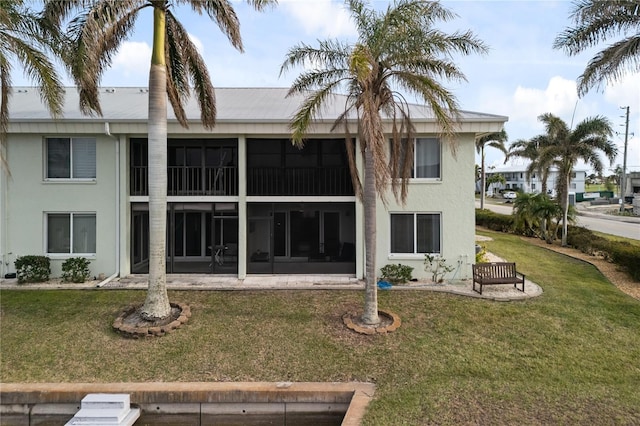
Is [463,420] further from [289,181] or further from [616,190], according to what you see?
[616,190]

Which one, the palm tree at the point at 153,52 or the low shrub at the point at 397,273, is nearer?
the palm tree at the point at 153,52

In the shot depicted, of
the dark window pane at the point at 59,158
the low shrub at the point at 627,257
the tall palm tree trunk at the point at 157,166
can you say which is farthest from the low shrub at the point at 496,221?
the dark window pane at the point at 59,158

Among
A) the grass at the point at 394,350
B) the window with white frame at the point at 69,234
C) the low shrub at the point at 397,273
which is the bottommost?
the grass at the point at 394,350

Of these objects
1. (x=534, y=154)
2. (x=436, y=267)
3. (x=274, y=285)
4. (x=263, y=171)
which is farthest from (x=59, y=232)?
(x=534, y=154)

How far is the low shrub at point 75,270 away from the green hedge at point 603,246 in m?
19.9

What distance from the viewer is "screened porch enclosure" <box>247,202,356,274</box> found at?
1402cm

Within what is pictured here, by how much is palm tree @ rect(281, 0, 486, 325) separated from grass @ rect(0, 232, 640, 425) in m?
1.67

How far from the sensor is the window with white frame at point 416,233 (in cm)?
1329

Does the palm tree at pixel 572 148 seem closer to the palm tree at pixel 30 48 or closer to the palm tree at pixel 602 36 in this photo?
the palm tree at pixel 602 36

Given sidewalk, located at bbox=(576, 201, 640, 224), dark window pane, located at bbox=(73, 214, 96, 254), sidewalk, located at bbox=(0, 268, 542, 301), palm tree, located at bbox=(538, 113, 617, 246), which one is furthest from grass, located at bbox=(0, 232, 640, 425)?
sidewalk, located at bbox=(576, 201, 640, 224)

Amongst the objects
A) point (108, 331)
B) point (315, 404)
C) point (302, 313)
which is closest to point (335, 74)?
point (302, 313)

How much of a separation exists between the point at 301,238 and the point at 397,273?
409 centimetres

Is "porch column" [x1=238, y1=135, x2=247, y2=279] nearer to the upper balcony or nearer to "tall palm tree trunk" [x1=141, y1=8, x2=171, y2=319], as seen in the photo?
the upper balcony

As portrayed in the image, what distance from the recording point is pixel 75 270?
41.0 feet
